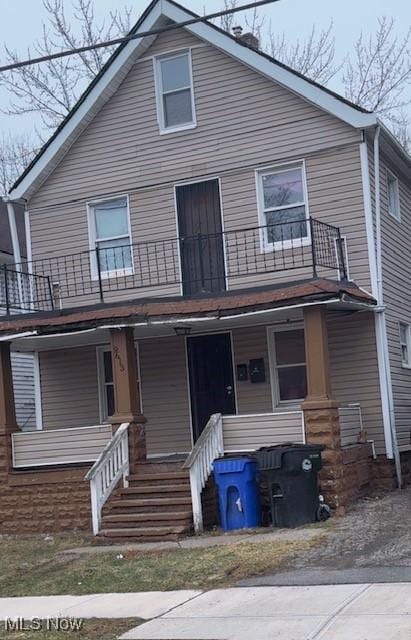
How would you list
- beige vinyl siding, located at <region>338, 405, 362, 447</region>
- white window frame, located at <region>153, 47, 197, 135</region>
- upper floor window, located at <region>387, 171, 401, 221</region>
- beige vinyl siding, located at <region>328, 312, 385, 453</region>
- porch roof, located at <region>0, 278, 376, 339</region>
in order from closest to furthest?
1. porch roof, located at <region>0, 278, 376, 339</region>
2. beige vinyl siding, located at <region>338, 405, 362, 447</region>
3. beige vinyl siding, located at <region>328, 312, 385, 453</region>
4. white window frame, located at <region>153, 47, 197, 135</region>
5. upper floor window, located at <region>387, 171, 401, 221</region>

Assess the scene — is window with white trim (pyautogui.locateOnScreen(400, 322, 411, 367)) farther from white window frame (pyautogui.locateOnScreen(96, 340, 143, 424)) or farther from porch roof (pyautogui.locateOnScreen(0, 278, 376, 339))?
white window frame (pyautogui.locateOnScreen(96, 340, 143, 424))

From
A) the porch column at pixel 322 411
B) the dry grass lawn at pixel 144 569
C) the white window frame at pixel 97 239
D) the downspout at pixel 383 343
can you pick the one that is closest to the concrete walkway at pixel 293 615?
the dry grass lawn at pixel 144 569

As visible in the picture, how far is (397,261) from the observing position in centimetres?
1753

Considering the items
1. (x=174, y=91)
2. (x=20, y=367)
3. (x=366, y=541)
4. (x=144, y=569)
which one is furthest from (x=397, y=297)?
(x=20, y=367)

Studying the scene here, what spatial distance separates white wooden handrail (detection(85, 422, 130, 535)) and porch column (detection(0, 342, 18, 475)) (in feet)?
6.74

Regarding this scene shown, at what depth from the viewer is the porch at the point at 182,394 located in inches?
559

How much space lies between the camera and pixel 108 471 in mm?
14625

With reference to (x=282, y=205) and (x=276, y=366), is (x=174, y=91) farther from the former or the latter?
(x=276, y=366)

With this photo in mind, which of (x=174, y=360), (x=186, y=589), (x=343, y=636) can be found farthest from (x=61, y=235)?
(x=343, y=636)

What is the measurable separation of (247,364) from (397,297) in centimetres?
303

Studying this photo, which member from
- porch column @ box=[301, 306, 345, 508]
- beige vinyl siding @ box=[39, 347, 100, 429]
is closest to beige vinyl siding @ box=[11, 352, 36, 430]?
beige vinyl siding @ box=[39, 347, 100, 429]

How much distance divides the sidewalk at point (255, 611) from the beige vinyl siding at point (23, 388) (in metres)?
14.5

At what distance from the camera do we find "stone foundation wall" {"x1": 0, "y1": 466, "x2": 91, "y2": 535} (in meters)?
15.2

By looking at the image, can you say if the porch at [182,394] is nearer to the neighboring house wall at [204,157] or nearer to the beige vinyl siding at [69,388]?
the beige vinyl siding at [69,388]
